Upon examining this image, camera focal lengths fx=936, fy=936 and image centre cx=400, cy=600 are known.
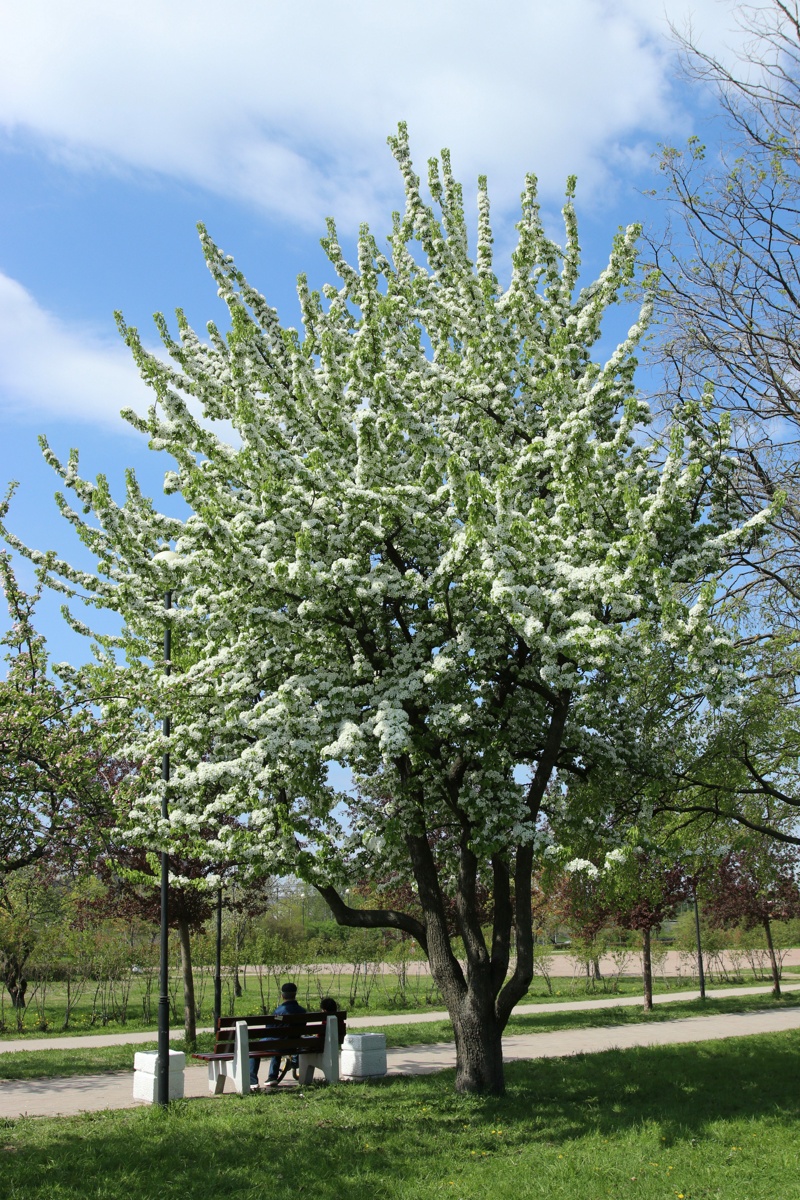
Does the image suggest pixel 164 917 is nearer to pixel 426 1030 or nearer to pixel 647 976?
pixel 426 1030

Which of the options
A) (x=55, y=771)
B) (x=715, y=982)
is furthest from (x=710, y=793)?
(x=715, y=982)

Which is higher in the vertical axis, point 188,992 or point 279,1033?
point 279,1033

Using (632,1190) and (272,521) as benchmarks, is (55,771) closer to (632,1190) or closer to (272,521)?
(272,521)

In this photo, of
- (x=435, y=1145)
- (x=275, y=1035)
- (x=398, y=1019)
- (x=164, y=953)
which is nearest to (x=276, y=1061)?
(x=275, y=1035)

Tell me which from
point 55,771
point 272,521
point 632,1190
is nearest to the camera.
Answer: point 632,1190

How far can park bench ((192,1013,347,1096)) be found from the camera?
11.3m

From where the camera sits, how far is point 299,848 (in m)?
10.3

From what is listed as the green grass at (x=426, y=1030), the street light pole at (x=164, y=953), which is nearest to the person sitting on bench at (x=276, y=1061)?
the street light pole at (x=164, y=953)

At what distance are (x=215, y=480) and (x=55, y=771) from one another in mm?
3630

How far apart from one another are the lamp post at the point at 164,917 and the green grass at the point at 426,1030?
390 centimetres

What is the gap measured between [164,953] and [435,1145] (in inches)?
150

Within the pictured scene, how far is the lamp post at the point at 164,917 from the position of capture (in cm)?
1005

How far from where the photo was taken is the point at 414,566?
11406 mm

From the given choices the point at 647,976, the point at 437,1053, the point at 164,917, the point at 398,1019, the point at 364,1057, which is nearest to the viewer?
the point at 164,917
